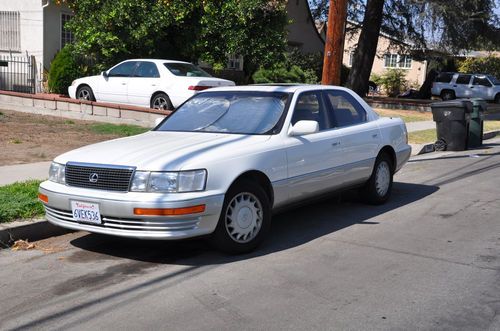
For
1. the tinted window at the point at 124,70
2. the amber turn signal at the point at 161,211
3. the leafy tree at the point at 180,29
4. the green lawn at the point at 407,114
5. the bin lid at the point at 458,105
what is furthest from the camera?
the green lawn at the point at 407,114

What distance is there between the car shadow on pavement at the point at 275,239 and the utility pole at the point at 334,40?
11.9ft

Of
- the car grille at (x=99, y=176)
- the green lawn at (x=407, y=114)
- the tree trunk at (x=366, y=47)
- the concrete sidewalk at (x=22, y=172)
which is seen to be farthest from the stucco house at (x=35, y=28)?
the car grille at (x=99, y=176)

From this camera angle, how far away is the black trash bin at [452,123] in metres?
14.3

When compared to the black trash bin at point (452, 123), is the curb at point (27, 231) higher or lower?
lower

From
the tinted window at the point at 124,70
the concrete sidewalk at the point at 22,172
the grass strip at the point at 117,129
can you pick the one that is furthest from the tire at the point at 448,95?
the concrete sidewalk at the point at 22,172

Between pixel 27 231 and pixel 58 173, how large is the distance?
852 mm

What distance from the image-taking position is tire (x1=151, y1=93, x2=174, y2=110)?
47.8 feet

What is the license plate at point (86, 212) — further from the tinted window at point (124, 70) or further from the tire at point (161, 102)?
the tinted window at point (124, 70)

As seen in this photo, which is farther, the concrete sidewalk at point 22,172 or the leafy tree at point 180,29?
the leafy tree at point 180,29

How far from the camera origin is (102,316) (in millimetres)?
4395

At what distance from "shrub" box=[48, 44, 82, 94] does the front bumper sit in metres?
13.7

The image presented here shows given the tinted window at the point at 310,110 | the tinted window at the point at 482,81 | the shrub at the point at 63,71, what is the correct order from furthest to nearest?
the tinted window at the point at 482,81 < the shrub at the point at 63,71 < the tinted window at the point at 310,110

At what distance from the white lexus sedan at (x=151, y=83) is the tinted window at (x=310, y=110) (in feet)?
23.1

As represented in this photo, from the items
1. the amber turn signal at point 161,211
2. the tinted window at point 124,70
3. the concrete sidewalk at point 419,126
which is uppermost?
the tinted window at point 124,70
